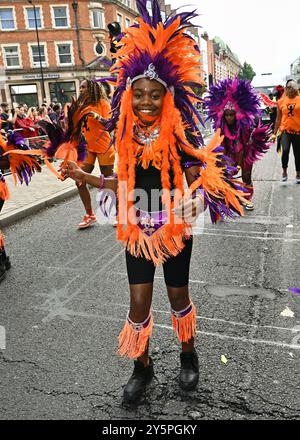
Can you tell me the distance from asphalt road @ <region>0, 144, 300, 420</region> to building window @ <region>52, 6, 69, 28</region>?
3539 cm

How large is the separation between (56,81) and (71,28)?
4.65m

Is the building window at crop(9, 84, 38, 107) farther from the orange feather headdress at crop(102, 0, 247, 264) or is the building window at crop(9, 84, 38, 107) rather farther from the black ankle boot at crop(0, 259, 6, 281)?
the orange feather headdress at crop(102, 0, 247, 264)

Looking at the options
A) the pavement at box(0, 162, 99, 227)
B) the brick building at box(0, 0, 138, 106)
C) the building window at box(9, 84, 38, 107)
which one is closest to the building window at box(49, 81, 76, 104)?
the brick building at box(0, 0, 138, 106)

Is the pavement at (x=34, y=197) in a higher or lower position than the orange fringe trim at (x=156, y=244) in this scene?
lower

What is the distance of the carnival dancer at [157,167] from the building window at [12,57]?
37822 millimetres

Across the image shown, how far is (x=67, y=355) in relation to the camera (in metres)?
2.94

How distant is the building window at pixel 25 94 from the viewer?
3647 cm

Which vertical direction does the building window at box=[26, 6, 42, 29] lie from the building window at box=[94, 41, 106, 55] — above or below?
above

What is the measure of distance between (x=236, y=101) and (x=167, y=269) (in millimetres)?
4230

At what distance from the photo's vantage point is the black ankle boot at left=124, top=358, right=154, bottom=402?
7.99 feet

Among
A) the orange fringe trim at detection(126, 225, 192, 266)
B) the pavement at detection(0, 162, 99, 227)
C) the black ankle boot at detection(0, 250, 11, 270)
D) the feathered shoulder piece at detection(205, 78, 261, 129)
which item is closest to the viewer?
the orange fringe trim at detection(126, 225, 192, 266)

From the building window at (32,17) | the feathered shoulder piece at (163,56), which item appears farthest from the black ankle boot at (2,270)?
the building window at (32,17)

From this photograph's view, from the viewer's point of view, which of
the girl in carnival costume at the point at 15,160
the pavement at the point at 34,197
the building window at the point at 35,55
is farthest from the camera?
the building window at the point at 35,55
